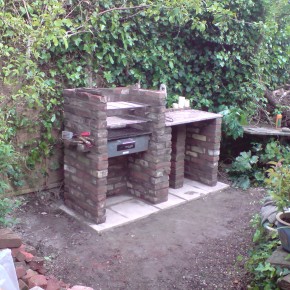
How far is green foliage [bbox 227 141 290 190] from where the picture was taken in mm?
5656

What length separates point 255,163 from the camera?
19.0ft

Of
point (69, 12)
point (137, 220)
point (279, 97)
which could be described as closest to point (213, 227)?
point (137, 220)

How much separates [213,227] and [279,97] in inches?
142

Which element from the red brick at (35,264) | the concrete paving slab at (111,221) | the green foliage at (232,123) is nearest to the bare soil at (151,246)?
the concrete paving slab at (111,221)

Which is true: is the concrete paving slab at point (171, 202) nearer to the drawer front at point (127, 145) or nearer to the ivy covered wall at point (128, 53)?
the drawer front at point (127, 145)

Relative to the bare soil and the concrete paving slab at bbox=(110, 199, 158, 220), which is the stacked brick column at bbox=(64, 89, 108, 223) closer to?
the bare soil

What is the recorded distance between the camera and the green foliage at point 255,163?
5656mm

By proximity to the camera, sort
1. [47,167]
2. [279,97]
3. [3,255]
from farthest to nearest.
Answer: [279,97], [47,167], [3,255]

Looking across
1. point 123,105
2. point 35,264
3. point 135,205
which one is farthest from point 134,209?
point 35,264

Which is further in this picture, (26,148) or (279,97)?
(279,97)

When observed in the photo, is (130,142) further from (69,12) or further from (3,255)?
(3,255)

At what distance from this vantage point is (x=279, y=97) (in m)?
7.11

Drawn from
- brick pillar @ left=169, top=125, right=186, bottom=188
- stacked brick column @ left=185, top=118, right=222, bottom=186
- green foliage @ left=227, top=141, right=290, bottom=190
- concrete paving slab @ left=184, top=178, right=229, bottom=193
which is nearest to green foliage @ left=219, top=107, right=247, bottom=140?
green foliage @ left=227, top=141, right=290, bottom=190

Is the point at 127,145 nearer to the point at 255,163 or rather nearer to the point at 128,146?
the point at 128,146
